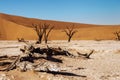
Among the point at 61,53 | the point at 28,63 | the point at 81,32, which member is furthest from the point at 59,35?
the point at 28,63

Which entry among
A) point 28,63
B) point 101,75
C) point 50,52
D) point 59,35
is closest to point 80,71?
point 101,75

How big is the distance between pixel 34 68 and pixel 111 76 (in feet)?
11.7

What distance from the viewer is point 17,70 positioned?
44.5 feet

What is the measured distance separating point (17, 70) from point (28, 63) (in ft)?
2.84

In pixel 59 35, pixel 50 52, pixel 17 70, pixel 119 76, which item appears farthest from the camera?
pixel 59 35

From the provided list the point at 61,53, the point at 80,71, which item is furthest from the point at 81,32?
the point at 80,71

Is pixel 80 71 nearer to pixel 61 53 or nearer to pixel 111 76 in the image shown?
pixel 111 76

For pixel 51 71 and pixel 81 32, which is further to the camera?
pixel 81 32

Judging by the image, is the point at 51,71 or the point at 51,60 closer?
the point at 51,71

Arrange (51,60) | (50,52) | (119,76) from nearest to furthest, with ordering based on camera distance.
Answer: (119,76), (51,60), (50,52)

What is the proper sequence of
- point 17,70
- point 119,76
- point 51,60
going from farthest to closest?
1. point 51,60
2. point 17,70
3. point 119,76

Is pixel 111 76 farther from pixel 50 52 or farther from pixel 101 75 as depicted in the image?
pixel 50 52

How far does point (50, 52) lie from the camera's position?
1903 cm

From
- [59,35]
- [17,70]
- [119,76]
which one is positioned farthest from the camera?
[59,35]
